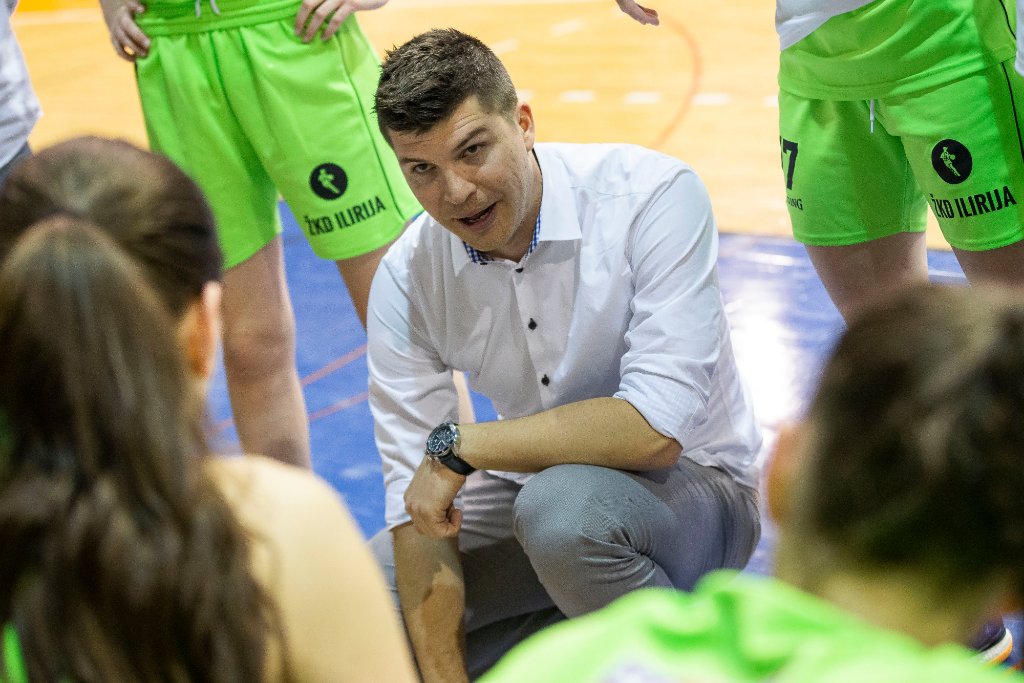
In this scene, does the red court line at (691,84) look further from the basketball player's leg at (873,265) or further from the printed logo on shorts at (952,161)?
the printed logo on shorts at (952,161)

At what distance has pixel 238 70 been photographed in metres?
3.06

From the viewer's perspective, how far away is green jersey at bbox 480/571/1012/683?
1.00m

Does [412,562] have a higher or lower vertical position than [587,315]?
lower

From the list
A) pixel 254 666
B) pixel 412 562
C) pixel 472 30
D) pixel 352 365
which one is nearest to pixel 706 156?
pixel 352 365

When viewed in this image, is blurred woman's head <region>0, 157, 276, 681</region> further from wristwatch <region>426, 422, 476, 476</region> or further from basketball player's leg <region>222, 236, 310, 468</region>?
basketball player's leg <region>222, 236, 310, 468</region>

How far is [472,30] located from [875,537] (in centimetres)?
743

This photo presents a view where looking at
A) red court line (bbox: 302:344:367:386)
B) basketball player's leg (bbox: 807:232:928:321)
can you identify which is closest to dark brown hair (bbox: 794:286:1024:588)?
basketball player's leg (bbox: 807:232:928:321)

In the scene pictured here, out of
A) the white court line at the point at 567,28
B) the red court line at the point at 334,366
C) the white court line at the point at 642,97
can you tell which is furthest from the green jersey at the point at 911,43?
the white court line at the point at 567,28

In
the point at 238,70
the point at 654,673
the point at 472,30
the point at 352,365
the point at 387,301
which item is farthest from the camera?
the point at 472,30

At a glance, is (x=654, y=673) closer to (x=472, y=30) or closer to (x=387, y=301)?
(x=387, y=301)

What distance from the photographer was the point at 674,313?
250cm

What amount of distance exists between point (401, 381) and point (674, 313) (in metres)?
0.60

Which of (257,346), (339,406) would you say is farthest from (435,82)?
(339,406)

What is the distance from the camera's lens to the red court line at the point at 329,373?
3.95m
